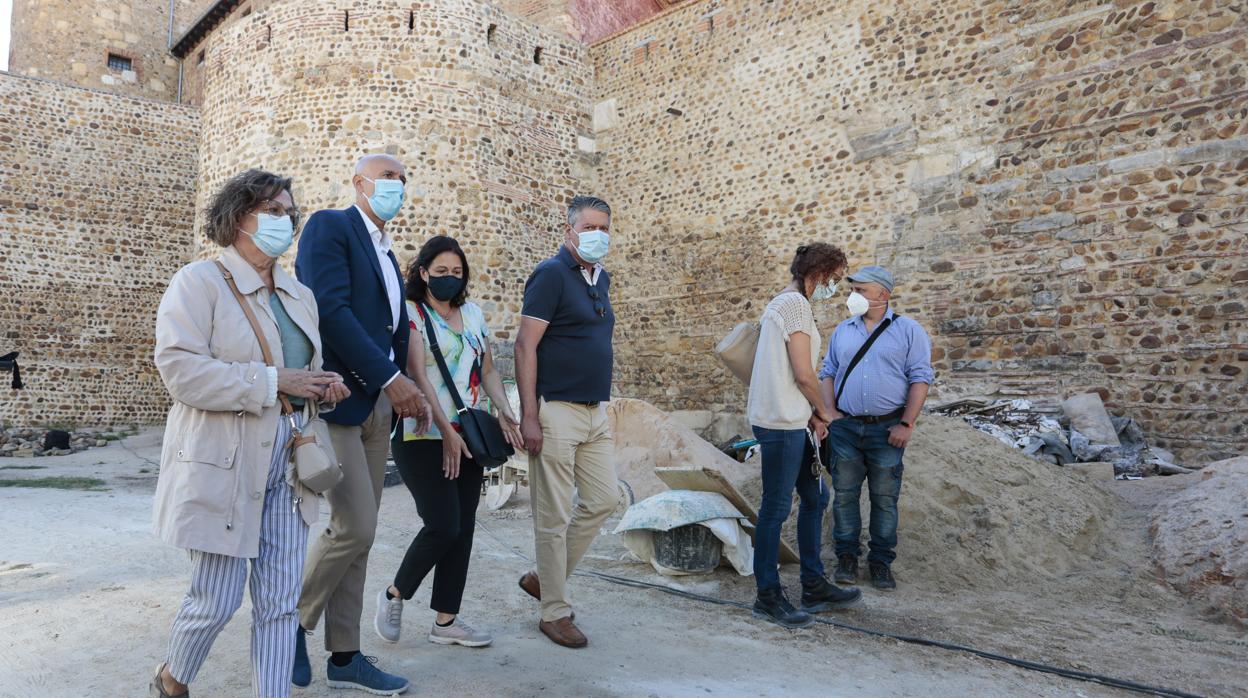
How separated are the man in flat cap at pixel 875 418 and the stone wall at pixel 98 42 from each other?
2214 cm

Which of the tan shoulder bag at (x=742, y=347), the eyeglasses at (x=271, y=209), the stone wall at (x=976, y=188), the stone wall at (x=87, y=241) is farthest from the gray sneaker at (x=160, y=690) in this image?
the stone wall at (x=87, y=241)

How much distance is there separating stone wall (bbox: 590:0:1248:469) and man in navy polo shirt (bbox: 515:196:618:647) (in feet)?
20.4

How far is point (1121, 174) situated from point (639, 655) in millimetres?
7160

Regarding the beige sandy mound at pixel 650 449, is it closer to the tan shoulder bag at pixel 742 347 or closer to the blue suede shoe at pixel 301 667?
the tan shoulder bag at pixel 742 347

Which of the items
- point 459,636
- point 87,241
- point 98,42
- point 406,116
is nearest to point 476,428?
point 459,636

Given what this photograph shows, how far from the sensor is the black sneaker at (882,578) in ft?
14.1

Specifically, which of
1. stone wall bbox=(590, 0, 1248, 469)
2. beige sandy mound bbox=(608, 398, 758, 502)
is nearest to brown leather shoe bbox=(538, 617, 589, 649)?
beige sandy mound bbox=(608, 398, 758, 502)

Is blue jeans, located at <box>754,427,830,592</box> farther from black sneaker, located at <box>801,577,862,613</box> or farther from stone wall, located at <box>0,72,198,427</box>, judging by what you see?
stone wall, located at <box>0,72,198,427</box>

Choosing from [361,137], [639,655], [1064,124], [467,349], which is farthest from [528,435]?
[361,137]

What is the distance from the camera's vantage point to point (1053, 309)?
8.19m

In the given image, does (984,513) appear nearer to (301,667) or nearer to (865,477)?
(865,477)

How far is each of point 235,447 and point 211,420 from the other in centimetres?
9

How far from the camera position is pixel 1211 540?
166 inches

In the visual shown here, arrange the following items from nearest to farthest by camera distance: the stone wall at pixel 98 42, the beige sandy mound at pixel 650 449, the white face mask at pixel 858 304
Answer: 1. the white face mask at pixel 858 304
2. the beige sandy mound at pixel 650 449
3. the stone wall at pixel 98 42
